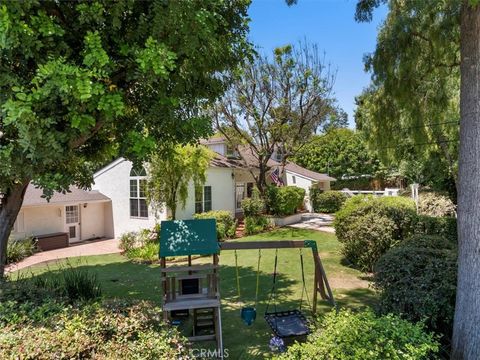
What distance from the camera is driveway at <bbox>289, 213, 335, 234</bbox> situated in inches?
752

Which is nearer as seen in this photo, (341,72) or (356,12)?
(356,12)

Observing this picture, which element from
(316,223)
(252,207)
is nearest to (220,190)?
(252,207)

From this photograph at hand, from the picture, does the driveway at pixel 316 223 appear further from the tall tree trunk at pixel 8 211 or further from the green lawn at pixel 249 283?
the tall tree trunk at pixel 8 211

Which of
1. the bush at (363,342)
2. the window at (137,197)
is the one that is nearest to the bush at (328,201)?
the window at (137,197)

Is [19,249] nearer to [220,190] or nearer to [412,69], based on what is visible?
[220,190]

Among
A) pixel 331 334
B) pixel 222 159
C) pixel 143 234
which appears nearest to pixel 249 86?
pixel 222 159

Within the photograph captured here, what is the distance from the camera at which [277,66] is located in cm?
1911

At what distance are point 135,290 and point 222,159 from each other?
13.6 meters

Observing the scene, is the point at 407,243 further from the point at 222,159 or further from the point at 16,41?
the point at 222,159

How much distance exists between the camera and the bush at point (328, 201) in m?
25.6

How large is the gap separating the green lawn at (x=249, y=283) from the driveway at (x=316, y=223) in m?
2.83

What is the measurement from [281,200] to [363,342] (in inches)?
687

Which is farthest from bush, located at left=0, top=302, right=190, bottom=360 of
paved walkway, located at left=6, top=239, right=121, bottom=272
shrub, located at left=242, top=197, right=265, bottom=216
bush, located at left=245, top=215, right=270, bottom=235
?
shrub, located at left=242, top=197, right=265, bottom=216

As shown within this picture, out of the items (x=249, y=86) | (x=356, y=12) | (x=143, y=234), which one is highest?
(x=249, y=86)
